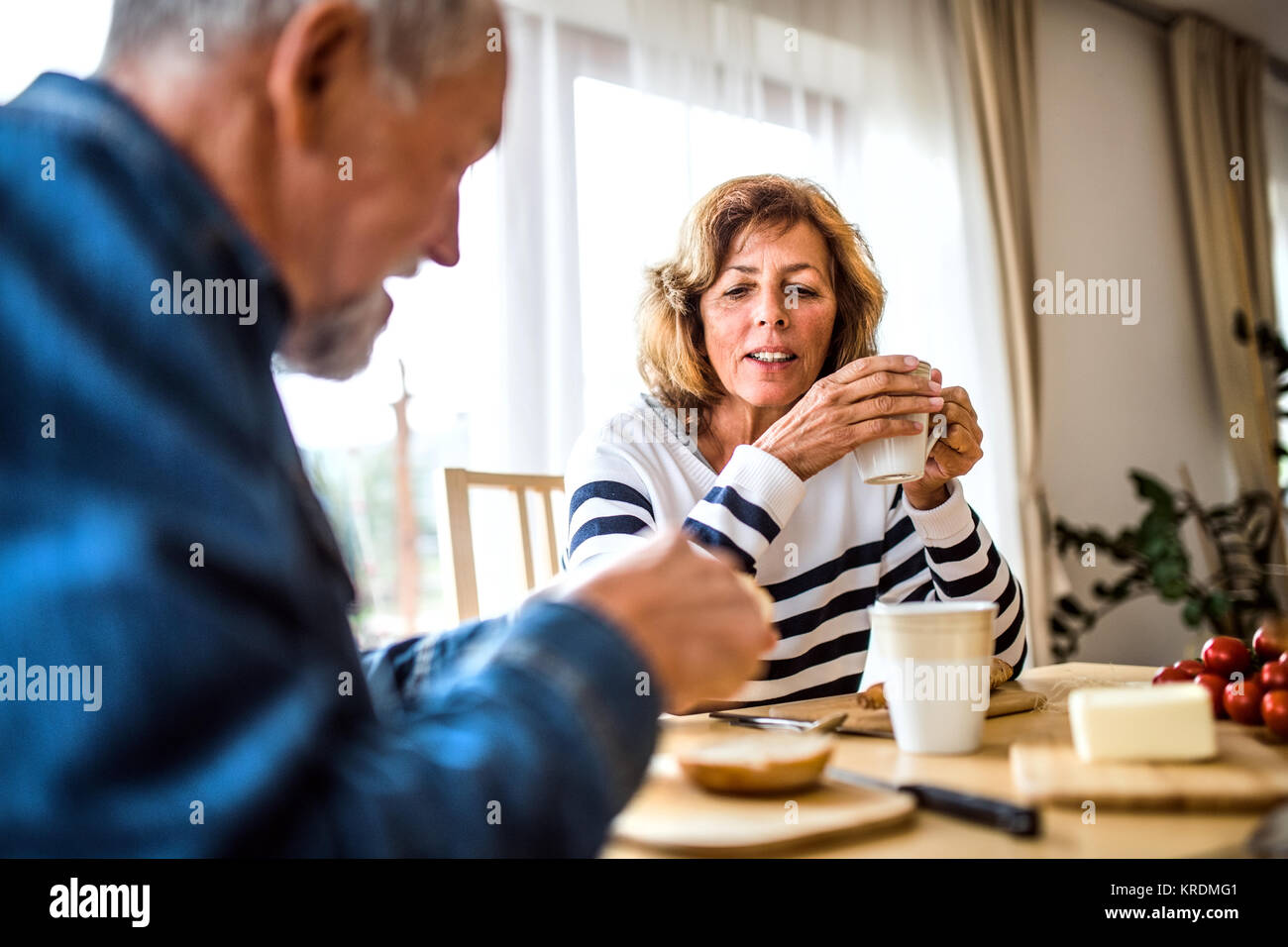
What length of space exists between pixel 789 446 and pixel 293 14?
0.83m

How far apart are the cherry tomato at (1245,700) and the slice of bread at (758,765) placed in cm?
40

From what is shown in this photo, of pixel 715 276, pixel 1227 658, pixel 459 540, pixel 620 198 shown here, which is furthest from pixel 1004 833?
pixel 620 198

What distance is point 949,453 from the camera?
1.16 meters

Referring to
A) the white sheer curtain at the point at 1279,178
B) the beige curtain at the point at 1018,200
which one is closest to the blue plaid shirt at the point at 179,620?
the beige curtain at the point at 1018,200

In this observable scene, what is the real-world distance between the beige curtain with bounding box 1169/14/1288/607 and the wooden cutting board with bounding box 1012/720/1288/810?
12.4 ft

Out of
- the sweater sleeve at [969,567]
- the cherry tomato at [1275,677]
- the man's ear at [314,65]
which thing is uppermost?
the man's ear at [314,65]

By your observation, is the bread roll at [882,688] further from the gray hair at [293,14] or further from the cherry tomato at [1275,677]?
the gray hair at [293,14]

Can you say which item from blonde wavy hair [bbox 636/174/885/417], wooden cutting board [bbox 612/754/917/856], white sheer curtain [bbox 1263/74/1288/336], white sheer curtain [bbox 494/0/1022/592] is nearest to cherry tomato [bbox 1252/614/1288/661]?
wooden cutting board [bbox 612/754/917/856]

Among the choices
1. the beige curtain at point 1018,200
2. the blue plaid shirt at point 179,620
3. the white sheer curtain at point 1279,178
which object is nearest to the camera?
the blue plaid shirt at point 179,620

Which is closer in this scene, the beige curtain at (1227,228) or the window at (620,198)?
the window at (620,198)

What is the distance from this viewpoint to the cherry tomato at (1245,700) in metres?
0.77

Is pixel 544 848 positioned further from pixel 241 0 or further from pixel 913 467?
pixel 913 467

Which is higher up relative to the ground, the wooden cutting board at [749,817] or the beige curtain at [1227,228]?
the beige curtain at [1227,228]
